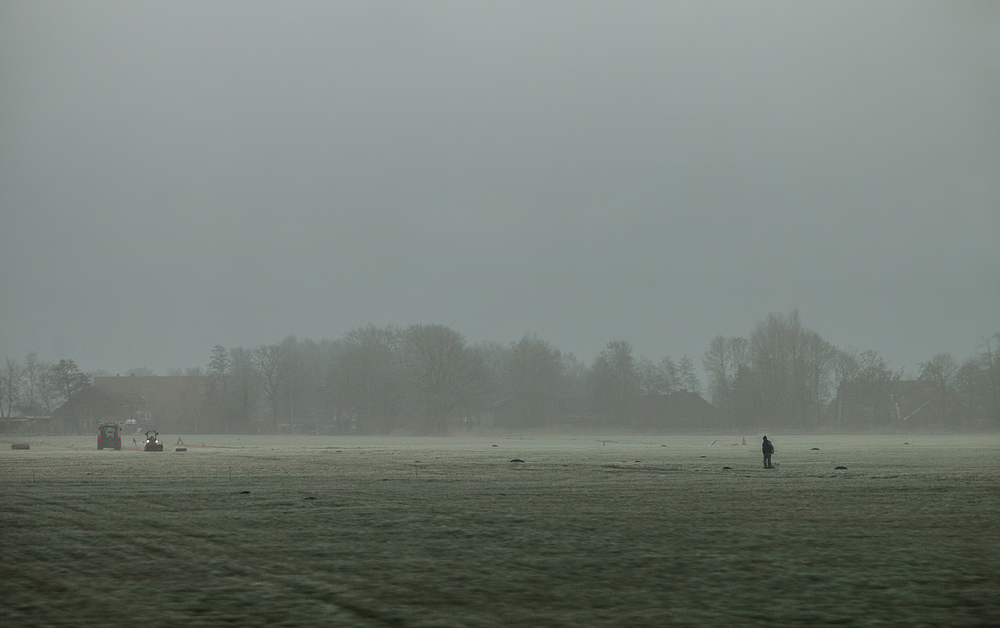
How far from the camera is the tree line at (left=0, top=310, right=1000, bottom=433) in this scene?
10819 centimetres

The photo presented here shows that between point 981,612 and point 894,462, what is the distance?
31.0 m

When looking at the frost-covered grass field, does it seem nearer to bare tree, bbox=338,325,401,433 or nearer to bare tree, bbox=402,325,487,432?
bare tree, bbox=402,325,487,432

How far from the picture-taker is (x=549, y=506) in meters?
18.7

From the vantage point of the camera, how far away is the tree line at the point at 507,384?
108188 mm

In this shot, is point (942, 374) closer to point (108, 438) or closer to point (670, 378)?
point (670, 378)

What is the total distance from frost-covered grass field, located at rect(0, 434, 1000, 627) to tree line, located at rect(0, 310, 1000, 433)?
86.5 m

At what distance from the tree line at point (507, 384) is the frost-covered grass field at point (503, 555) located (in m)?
86.5

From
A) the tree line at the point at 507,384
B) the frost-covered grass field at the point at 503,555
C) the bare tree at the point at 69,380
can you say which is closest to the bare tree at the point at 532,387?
the tree line at the point at 507,384

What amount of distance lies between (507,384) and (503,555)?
106642mm

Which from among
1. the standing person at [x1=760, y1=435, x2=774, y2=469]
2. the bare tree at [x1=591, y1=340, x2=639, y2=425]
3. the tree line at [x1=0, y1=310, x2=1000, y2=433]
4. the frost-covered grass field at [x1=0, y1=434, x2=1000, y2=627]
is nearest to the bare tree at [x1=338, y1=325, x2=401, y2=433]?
the tree line at [x1=0, y1=310, x2=1000, y2=433]

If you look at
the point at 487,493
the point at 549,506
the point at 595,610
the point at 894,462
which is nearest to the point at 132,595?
the point at 595,610

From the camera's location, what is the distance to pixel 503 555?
12.0 metres

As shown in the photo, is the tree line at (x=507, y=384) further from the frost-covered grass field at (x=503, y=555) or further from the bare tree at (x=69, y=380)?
the frost-covered grass field at (x=503, y=555)

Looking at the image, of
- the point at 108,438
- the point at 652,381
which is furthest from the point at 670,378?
the point at 108,438
